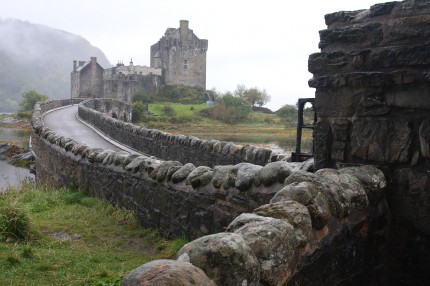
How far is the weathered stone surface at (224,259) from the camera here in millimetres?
2537

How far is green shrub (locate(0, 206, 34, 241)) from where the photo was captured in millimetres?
6227

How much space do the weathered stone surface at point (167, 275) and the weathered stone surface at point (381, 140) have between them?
2.38 meters

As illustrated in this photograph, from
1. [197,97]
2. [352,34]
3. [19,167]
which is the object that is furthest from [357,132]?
[197,97]

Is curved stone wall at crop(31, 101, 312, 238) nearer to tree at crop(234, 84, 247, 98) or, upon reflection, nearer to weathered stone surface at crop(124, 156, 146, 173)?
weathered stone surface at crop(124, 156, 146, 173)

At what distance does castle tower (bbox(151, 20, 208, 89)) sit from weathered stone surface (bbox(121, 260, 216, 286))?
7991 cm

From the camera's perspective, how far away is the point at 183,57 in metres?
81.7

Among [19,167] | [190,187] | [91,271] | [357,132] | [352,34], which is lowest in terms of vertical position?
[19,167]

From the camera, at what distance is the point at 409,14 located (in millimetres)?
4082

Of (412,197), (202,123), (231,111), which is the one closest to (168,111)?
(202,123)

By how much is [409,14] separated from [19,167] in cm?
2753

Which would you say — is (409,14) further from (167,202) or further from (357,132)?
(167,202)

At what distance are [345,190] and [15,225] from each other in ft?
14.1

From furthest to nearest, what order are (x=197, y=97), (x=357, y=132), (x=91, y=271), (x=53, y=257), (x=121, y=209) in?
(x=197, y=97) → (x=121, y=209) → (x=53, y=257) → (x=91, y=271) → (x=357, y=132)

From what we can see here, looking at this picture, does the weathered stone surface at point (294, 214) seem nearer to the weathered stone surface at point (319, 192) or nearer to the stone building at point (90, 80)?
the weathered stone surface at point (319, 192)
